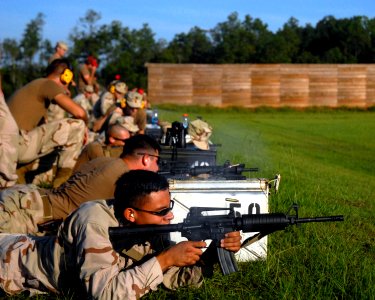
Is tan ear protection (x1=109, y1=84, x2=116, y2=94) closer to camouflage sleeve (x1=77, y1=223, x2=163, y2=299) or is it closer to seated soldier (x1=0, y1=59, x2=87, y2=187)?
seated soldier (x1=0, y1=59, x2=87, y2=187)

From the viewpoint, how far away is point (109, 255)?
434 centimetres

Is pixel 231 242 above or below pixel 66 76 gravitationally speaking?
below

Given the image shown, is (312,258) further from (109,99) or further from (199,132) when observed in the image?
(109,99)

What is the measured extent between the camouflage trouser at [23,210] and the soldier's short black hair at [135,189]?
1.64m

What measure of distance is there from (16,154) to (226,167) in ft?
7.98

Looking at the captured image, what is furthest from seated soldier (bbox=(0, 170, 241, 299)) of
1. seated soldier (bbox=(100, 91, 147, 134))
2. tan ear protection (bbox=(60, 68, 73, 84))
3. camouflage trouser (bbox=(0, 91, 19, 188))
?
seated soldier (bbox=(100, 91, 147, 134))

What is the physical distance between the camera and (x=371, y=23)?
84.9 metres

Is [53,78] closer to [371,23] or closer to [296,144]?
[296,144]

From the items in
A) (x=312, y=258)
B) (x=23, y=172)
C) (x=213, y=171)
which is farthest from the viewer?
(x=23, y=172)

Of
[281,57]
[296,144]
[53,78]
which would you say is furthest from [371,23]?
[53,78]

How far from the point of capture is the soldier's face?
4.60m

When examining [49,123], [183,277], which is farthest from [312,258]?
[49,123]

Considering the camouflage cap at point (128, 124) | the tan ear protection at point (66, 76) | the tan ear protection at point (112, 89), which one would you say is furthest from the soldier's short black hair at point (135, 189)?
the tan ear protection at point (112, 89)

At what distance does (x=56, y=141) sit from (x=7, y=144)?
1637 mm
